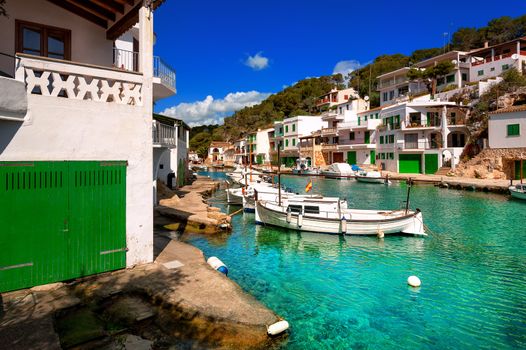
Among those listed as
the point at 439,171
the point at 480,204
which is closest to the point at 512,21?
the point at 439,171

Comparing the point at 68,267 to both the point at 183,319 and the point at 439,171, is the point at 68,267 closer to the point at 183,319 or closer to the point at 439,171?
the point at 183,319

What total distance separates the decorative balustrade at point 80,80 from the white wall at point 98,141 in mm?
225

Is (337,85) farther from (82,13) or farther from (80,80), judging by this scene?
(80,80)

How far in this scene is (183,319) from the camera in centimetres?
715

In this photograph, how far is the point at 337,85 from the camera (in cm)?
11025

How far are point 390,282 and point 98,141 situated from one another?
11.0 m

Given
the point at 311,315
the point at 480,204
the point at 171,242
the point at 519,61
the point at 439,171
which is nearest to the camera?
the point at 311,315

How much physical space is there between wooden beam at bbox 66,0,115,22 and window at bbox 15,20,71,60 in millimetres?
925

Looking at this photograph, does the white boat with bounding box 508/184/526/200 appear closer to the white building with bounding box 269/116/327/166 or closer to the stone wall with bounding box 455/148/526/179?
the stone wall with bounding box 455/148/526/179

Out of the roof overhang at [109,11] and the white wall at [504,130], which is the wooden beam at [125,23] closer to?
the roof overhang at [109,11]

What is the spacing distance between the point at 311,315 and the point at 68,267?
6.58m

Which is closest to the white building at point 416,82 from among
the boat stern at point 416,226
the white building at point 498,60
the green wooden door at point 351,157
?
the white building at point 498,60

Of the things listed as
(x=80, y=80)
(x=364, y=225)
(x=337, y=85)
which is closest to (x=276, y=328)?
(x=80, y=80)

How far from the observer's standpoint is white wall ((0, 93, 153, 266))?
7391mm
